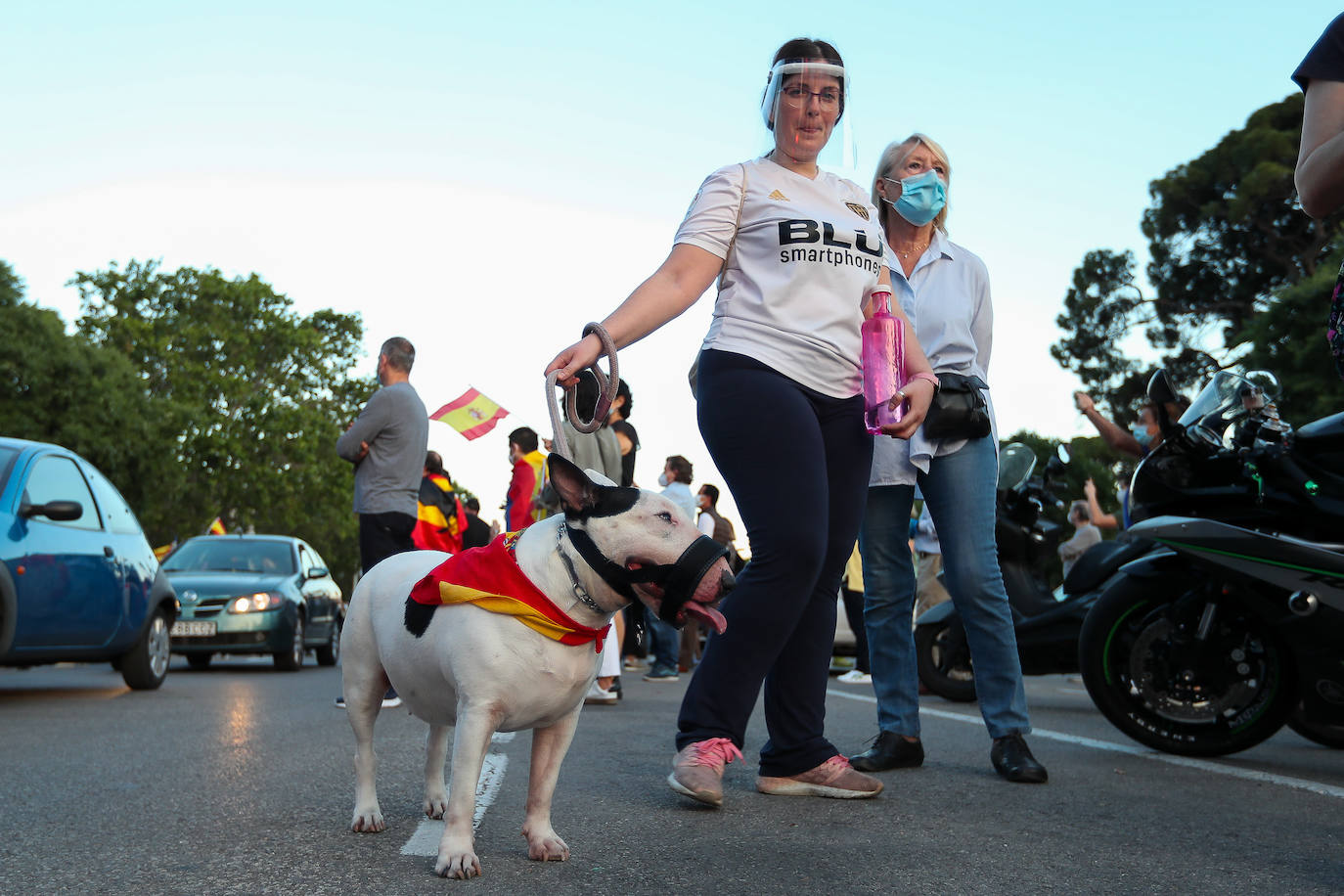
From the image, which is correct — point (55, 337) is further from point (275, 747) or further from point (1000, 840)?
point (1000, 840)

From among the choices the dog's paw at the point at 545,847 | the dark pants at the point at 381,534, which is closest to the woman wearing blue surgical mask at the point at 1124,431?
the dark pants at the point at 381,534

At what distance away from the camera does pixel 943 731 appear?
282 inches

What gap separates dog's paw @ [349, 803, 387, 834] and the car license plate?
37.2ft

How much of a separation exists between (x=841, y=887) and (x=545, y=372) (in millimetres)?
1410

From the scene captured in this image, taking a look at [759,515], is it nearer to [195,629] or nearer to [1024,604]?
[1024,604]

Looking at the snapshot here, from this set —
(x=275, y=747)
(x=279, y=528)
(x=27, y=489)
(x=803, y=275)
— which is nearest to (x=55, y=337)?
(x=279, y=528)

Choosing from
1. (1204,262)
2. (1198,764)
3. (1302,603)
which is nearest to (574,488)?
(1302,603)

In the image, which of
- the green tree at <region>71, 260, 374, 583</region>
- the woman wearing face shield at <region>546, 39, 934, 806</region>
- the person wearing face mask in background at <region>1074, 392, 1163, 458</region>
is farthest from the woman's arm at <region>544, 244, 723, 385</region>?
the green tree at <region>71, 260, 374, 583</region>

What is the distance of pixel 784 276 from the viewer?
4.42 metres

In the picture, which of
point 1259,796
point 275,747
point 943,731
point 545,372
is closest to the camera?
point 545,372

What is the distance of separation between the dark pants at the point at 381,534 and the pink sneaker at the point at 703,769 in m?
4.52

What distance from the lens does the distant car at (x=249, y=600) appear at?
1457 centimetres

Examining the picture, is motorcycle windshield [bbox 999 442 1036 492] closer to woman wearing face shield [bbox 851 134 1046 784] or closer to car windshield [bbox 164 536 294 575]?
woman wearing face shield [bbox 851 134 1046 784]

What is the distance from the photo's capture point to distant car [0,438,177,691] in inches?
340
